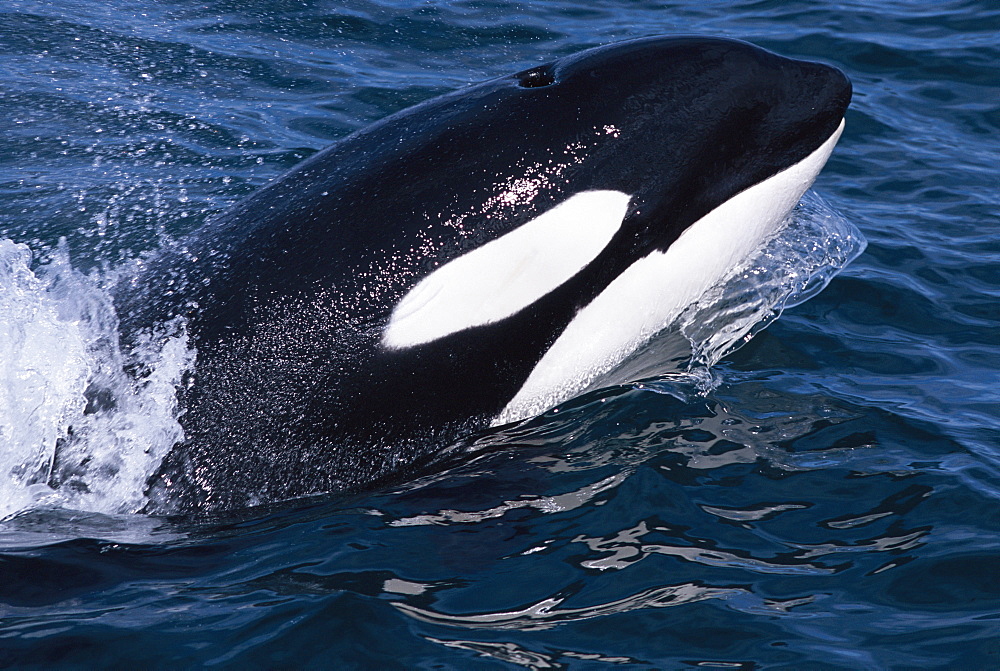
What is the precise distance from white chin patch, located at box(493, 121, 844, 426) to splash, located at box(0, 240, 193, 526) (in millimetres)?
1719

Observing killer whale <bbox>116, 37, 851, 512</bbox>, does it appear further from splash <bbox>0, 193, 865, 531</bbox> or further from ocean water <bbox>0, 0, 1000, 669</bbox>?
ocean water <bbox>0, 0, 1000, 669</bbox>

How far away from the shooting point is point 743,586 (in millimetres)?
4852

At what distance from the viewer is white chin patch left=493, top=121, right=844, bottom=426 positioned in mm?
5836

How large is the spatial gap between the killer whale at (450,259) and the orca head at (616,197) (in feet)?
0.04

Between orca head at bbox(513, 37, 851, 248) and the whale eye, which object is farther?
the whale eye

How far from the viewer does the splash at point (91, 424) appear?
4.97 m

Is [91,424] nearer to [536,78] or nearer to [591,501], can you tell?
[591,501]

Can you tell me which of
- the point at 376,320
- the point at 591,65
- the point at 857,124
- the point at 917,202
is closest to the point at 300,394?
the point at 376,320

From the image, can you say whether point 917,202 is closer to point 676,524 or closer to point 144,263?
point 676,524

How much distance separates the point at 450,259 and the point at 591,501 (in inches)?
52.5

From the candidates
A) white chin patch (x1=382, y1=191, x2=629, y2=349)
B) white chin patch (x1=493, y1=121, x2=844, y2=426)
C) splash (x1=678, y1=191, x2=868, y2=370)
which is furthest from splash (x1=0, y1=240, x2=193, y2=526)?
splash (x1=678, y1=191, x2=868, y2=370)

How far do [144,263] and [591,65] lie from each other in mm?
2428

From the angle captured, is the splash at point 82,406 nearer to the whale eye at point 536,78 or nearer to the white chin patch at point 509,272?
the white chin patch at point 509,272

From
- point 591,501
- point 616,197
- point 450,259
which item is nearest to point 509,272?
point 450,259
